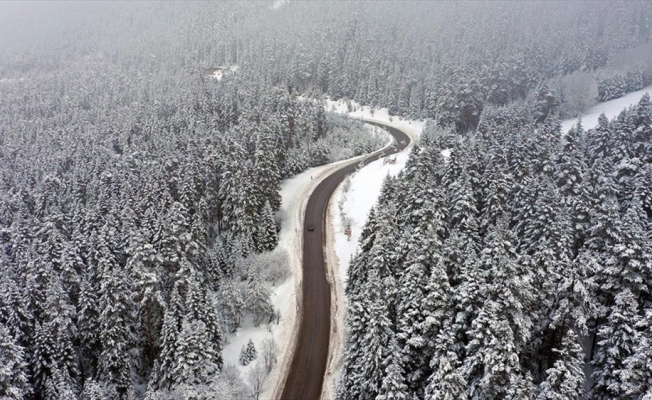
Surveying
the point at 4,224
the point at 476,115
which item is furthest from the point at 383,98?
the point at 4,224

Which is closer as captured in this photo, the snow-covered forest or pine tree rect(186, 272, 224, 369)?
the snow-covered forest

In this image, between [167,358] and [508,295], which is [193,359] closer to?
[167,358]

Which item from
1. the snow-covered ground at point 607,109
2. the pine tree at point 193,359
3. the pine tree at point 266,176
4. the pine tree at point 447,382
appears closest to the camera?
the pine tree at point 447,382

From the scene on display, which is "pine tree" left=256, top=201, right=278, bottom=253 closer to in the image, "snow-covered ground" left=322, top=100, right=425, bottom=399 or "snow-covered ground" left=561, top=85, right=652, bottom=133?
"snow-covered ground" left=322, top=100, right=425, bottom=399

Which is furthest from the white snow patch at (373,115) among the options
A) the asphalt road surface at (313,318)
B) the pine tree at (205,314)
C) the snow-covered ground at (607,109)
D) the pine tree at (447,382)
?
the pine tree at (447,382)

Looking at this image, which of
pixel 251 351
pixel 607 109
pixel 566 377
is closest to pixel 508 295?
pixel 566 377

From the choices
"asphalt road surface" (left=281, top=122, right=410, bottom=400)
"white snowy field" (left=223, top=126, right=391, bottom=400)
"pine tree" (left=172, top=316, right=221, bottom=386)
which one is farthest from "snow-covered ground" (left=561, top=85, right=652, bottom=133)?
"pine tree" (left=172, top=316, right=221, bottom=386)

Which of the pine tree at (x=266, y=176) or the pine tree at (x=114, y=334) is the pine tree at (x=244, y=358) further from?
the pine tree at (x=266, y=176)
